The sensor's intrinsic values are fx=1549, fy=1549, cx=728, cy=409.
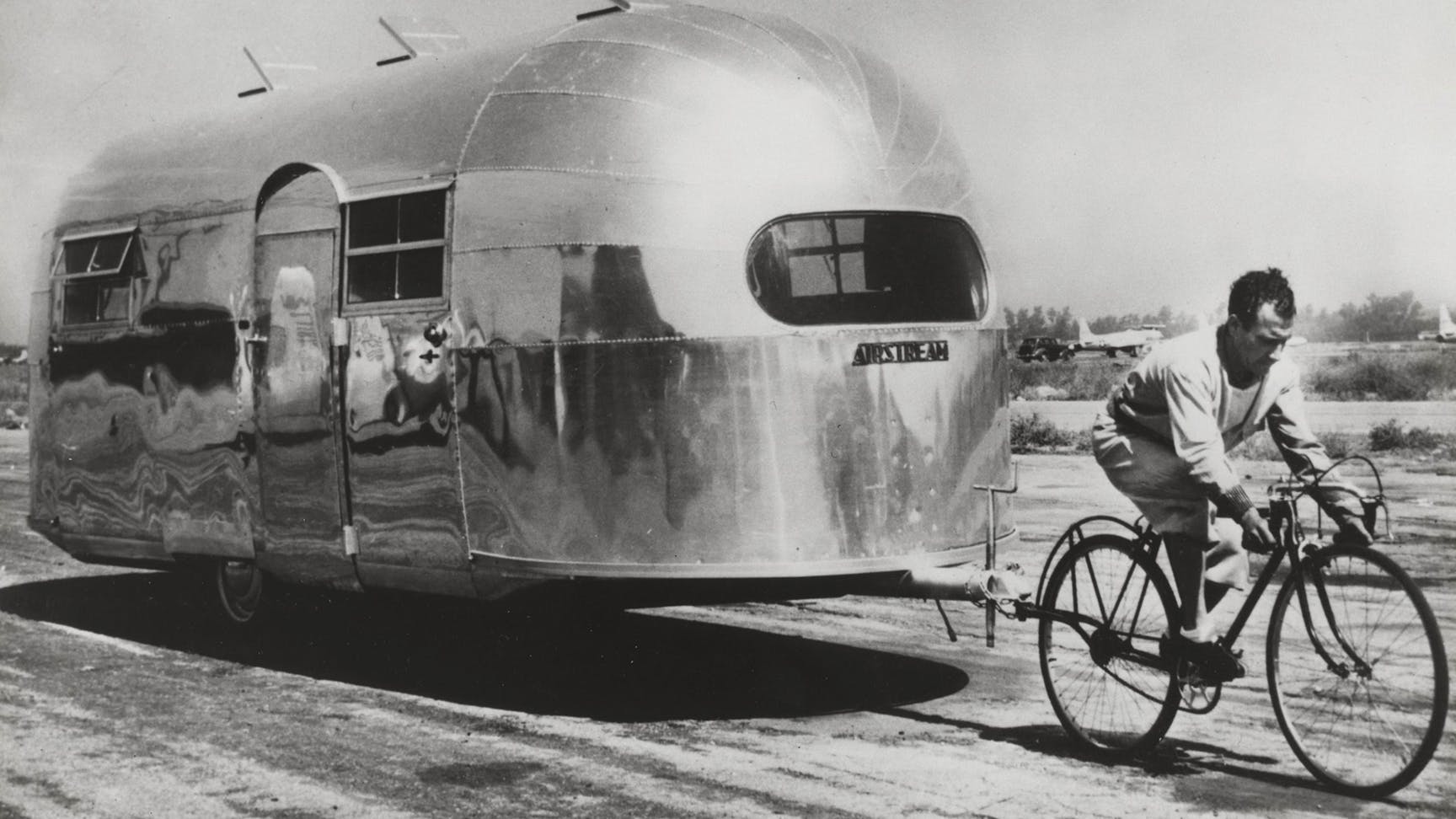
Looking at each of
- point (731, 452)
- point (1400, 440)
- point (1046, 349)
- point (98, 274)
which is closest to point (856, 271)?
point (731, 452)

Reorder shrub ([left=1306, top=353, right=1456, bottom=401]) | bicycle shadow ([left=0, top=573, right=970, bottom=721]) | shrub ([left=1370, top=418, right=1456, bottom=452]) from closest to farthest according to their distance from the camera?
bicycle shadow ([left=0, top=573, right=970, bottom=721]) < shrub ([left=1370, top=418, right=1456, bottom=452]) < shrub ([left=1306, top=353, right=1456, bottom=401])

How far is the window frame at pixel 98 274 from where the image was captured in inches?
359

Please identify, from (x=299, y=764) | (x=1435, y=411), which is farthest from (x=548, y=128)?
(x=1435, y=411)

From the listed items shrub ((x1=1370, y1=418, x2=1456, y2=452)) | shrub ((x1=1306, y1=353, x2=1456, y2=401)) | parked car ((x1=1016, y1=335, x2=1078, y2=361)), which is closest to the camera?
A: shrub ((x1=1370, y1=418, x2=1456, y2=452))

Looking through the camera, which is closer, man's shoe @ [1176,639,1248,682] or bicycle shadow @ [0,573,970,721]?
man's shoe @ [1176,639,1248,682]

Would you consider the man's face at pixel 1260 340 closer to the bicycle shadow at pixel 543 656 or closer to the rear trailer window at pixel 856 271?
the rear trailer window at pixel 856 271

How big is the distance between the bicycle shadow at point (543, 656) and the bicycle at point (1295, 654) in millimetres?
1129

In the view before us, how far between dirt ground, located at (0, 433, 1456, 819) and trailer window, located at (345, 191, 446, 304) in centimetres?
197

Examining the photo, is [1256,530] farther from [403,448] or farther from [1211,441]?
[403,448]

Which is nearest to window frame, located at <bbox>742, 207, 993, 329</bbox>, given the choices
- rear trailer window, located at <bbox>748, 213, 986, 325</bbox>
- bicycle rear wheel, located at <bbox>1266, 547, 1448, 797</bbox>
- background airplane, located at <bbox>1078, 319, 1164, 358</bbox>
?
rear trailer window, located at <bbox>748, 213, 986, 325</bbox>

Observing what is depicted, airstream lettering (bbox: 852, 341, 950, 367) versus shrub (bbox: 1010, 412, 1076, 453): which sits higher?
airstream lettering (bbox: 852, 341, 950, 367)

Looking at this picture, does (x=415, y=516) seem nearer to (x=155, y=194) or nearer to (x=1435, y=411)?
(x=155, y=194)

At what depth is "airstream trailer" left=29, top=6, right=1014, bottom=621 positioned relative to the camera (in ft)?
21.8

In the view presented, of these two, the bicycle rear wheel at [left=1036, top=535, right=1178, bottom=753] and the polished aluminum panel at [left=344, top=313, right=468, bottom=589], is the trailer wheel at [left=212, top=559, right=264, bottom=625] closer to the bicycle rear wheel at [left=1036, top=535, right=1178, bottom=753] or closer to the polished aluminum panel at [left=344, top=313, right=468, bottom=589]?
the polished aluminum panel at [left=344, top=313, right=468, bottom=589]
